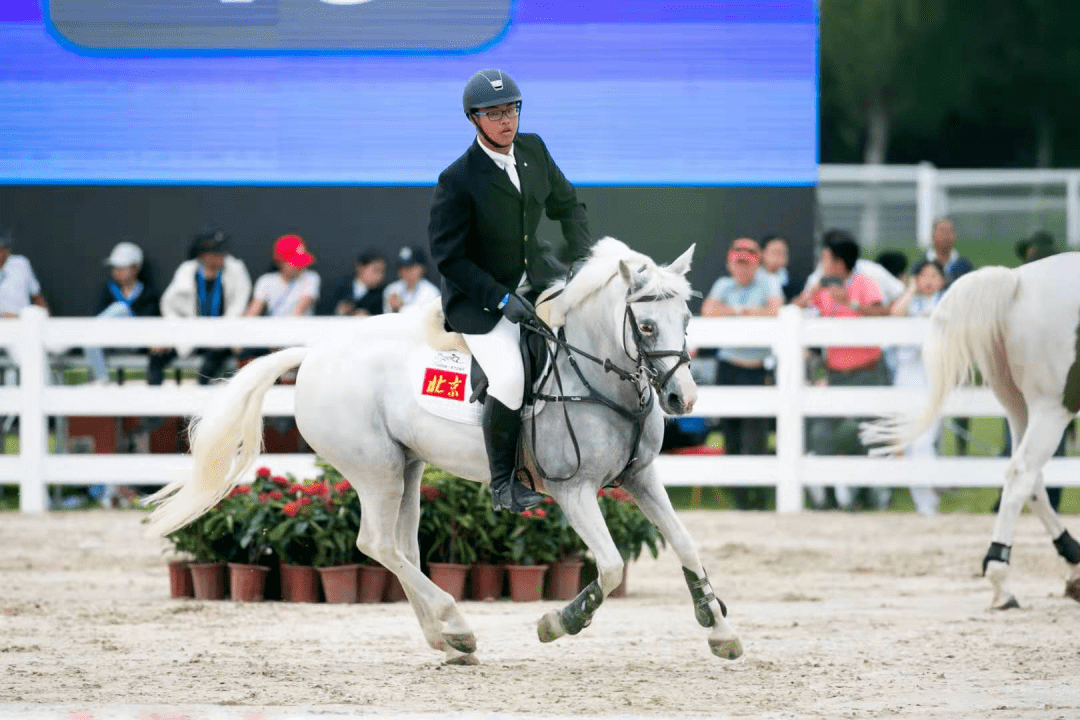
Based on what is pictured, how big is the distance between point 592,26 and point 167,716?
9.21 meters

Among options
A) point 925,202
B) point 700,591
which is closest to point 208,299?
point 700,591

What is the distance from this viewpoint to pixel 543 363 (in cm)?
660

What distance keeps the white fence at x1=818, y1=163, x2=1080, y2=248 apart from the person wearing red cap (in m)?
22.4

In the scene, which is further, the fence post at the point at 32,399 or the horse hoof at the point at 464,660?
the fence post at the point at 32,399

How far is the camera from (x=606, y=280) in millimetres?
6438

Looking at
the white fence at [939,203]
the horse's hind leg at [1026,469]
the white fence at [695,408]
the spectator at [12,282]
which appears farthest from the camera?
the white fence at [939,203]

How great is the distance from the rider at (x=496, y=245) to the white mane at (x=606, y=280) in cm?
14

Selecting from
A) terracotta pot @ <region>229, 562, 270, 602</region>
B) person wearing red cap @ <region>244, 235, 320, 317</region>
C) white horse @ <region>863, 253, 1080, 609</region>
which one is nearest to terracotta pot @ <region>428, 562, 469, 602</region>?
terracotta pot @ <region>229, 562, 270, 602</region>

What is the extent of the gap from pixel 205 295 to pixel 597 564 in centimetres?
749

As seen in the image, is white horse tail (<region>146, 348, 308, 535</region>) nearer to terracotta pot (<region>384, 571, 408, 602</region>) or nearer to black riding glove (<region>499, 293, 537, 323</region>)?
black riding glove (<region>499, 293, 537, 323</region>)

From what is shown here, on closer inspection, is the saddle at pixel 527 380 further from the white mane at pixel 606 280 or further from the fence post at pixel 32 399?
the fence post at pixel 32 399

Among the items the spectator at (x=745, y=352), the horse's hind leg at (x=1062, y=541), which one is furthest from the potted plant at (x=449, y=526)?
the spectator at (x=745, y=352)

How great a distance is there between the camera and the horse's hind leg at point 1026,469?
834 centimetres

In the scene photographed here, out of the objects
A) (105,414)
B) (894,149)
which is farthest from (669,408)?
(894,149)
